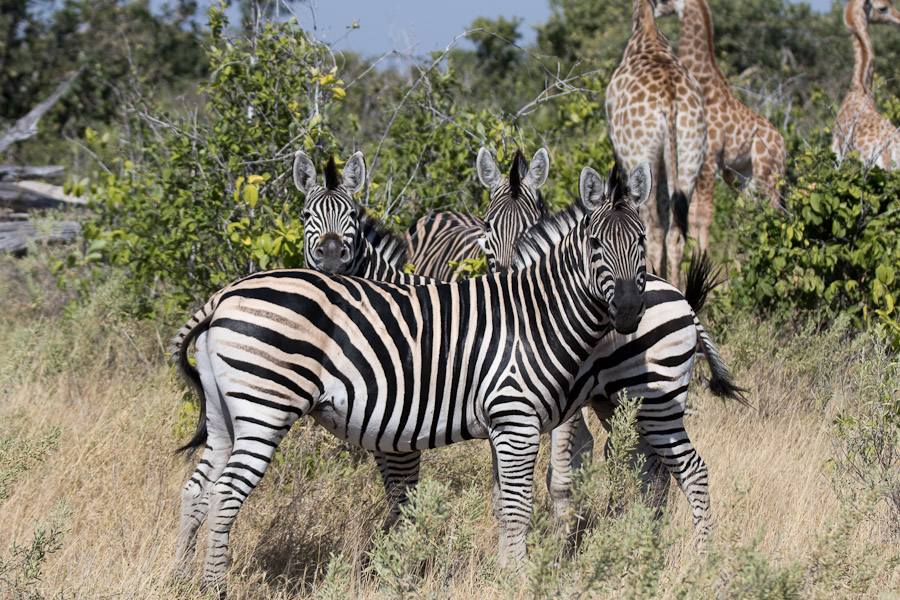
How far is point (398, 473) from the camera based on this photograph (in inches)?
181

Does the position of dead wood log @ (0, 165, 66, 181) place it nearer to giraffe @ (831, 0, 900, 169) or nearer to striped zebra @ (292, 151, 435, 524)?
striped zebra @ (292, 151, 435, 524)

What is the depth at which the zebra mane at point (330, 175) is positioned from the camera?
5121 millimetres

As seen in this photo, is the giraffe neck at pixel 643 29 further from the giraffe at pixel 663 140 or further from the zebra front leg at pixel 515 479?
the zebra front leg at pixel 515 479

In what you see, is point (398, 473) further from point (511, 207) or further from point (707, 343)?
point (511, 207)

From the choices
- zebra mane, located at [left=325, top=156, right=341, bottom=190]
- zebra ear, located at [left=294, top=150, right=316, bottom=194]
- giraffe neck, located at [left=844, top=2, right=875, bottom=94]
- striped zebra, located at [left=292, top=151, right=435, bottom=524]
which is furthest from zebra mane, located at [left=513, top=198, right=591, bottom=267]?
giraffe neck, located at [left=844, top=2, right=875, bottom=94]

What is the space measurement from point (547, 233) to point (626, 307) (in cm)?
88

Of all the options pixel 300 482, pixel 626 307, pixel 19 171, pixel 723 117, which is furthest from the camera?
pixel 19 171

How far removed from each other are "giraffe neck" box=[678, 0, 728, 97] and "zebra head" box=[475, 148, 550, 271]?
13.9 ft

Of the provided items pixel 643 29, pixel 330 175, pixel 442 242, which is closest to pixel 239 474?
pixel 330 175

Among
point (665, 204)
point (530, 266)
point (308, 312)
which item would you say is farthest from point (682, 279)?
point (308, 312)

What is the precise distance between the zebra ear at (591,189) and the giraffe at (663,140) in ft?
10.9

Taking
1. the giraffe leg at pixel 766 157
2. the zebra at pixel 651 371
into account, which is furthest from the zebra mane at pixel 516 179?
the giraffe leg at pixel 766 157

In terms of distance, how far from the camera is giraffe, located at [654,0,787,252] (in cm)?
920

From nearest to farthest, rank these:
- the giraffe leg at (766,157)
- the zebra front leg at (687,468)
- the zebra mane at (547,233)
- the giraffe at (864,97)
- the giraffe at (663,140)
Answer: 1. the zebra front leg at (687,468)
2. the zebra mane at (547,233)
3. the giraffe at (663,140)
4. the giraffe leg at (766,157)
5. the giraffe at (864,97)
